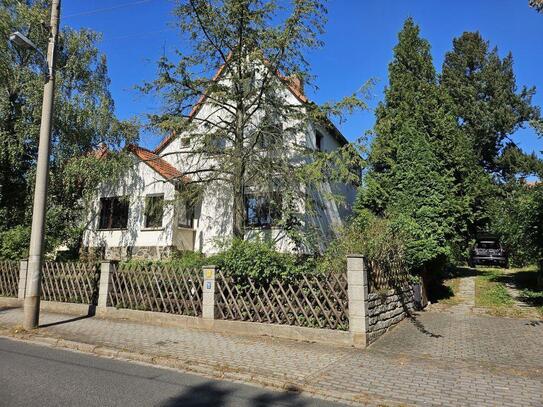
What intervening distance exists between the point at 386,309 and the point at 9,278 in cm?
1232

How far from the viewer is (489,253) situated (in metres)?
25.2

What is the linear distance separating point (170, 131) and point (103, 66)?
9.47 metres

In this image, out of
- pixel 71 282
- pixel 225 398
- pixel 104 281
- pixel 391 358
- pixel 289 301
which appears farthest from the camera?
pixel 71 282

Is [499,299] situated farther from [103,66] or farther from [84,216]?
[103,66]

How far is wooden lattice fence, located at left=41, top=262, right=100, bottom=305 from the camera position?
38.8ft

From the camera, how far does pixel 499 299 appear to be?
12898mm

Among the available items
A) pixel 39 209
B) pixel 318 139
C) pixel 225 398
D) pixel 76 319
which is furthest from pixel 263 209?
pixel 225 398

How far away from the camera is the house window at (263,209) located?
47.9ft

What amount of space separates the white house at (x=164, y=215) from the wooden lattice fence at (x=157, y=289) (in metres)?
4.83

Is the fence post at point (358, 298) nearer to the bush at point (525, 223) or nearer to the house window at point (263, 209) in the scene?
the house window at point (263, 209)

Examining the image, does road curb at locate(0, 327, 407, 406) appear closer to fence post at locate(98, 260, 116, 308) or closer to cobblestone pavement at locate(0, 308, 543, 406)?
cobblestone pavement at locate(0, 308, 543, 406)

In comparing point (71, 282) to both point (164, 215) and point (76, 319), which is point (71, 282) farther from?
point (164, 215)

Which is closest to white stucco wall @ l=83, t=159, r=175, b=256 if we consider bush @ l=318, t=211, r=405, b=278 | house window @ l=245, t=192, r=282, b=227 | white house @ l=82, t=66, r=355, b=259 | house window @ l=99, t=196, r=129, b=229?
white house @ l=82, t=66, r=355, b=259

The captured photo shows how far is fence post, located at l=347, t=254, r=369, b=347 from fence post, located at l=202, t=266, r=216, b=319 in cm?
329
